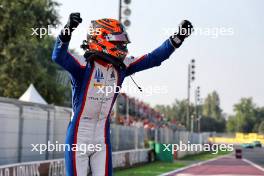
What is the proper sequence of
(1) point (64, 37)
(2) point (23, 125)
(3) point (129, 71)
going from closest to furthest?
(1) point (64, 37) → (3) point (129, 71) → (2) point (23, 125)

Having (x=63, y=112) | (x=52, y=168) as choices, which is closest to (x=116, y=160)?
(x=63, y=112)

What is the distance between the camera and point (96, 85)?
567 centimetres

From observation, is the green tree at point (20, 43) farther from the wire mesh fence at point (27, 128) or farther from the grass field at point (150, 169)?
the wire mesh fence at point (27, 128)

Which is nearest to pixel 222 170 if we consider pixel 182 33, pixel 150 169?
pixel 150 169

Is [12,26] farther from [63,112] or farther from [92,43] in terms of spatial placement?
[92,43]

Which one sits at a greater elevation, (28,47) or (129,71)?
(28,47)

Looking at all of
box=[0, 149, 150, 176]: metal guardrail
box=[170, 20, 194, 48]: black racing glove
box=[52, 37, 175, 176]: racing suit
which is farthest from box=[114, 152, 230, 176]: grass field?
box=[170, 20, 194, 48]: black racing glove

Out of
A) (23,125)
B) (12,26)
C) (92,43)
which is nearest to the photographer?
(92,43)

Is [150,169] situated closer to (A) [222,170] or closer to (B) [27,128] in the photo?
(A) [222,170]

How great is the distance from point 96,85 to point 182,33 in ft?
2.96

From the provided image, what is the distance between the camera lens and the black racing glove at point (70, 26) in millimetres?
5141

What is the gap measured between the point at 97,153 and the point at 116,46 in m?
0.95

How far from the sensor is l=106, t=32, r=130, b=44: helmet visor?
555cm

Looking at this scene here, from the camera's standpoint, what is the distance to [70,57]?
549 centimetres
